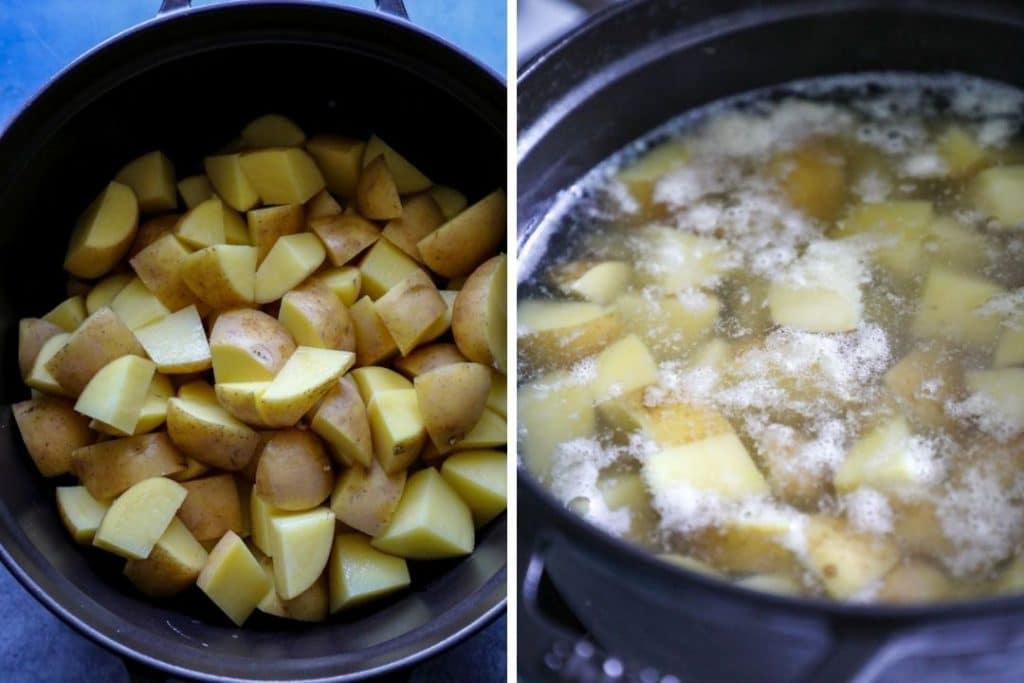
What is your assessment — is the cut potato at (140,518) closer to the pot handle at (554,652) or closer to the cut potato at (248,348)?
the cut potato at (248,348)

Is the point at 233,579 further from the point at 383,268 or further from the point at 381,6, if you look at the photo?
the point at 381,6

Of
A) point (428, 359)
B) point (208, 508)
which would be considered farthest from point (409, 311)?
point (208, 508)

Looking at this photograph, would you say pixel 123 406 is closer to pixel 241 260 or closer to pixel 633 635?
pixel 241 260

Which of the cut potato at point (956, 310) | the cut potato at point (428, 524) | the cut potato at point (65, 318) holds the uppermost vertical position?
the cut potato at point (956, 310)

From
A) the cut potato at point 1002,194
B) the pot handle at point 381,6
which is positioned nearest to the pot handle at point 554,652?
the cut potato at point 1002,194

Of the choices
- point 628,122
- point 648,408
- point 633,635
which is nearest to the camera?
point 633,635

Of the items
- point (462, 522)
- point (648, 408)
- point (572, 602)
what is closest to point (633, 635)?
point (572, 602)
